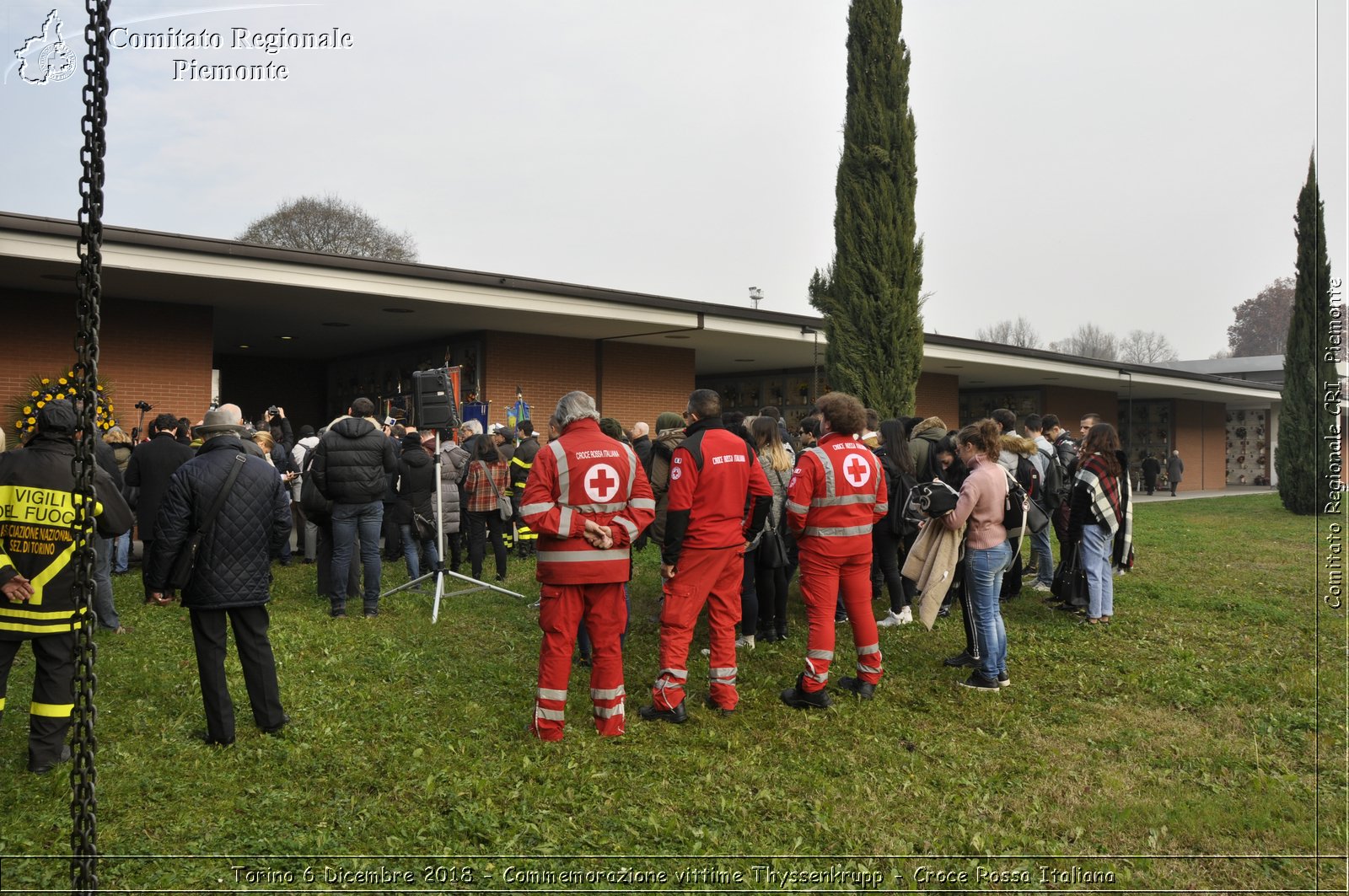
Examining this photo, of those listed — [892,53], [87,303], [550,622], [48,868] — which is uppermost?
[892,53]

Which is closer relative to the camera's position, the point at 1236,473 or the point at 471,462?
the point at 471,462

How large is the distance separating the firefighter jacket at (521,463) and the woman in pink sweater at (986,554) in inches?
212

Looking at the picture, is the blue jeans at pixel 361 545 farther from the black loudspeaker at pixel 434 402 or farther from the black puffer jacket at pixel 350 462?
the black loudspeaker at pixel 434 402

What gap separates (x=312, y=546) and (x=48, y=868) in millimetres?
8299

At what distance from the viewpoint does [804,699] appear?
591cm

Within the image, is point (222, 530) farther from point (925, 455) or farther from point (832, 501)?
point (925, 455)

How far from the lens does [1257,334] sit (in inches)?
385

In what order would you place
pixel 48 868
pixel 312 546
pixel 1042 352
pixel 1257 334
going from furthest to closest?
pixel 1042 352, pixel 312 546, pixel 1257 334, pixel 48 868

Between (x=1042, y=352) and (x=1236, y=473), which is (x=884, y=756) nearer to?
(x=1042, y=352)

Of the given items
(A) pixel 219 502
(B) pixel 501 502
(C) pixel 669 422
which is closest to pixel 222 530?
(A) pixel 219 502

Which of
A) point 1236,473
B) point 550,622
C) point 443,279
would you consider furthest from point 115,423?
point 1236,473

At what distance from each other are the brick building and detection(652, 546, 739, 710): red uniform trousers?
8846 millimetres

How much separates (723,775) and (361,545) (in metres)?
5.13

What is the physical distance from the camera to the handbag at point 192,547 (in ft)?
15.9
